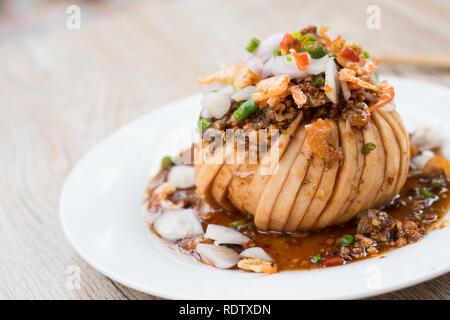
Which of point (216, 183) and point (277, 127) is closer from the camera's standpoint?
point (277, 127)

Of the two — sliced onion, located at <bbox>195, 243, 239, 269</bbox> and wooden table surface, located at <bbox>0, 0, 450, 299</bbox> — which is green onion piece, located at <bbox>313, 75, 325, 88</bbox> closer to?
sliced onion, located at <bbox>195, 243, 239, 269</bbox>

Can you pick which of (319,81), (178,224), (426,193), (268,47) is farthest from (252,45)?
(426,193)

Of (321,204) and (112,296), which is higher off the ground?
(321,204)

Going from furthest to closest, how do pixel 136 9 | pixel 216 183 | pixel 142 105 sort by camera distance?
pixel 136 9, pixel 142 105, pixel 216 183

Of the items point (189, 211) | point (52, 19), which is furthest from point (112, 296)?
point (52, 19)

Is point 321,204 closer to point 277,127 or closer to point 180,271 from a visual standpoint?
point 277,127

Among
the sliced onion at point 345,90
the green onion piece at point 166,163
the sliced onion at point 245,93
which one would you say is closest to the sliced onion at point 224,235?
the sliced onion at point 245,93

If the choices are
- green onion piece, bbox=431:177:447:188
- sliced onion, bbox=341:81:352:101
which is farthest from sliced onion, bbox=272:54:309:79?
green onion piece, bbox=431:177:447:188
